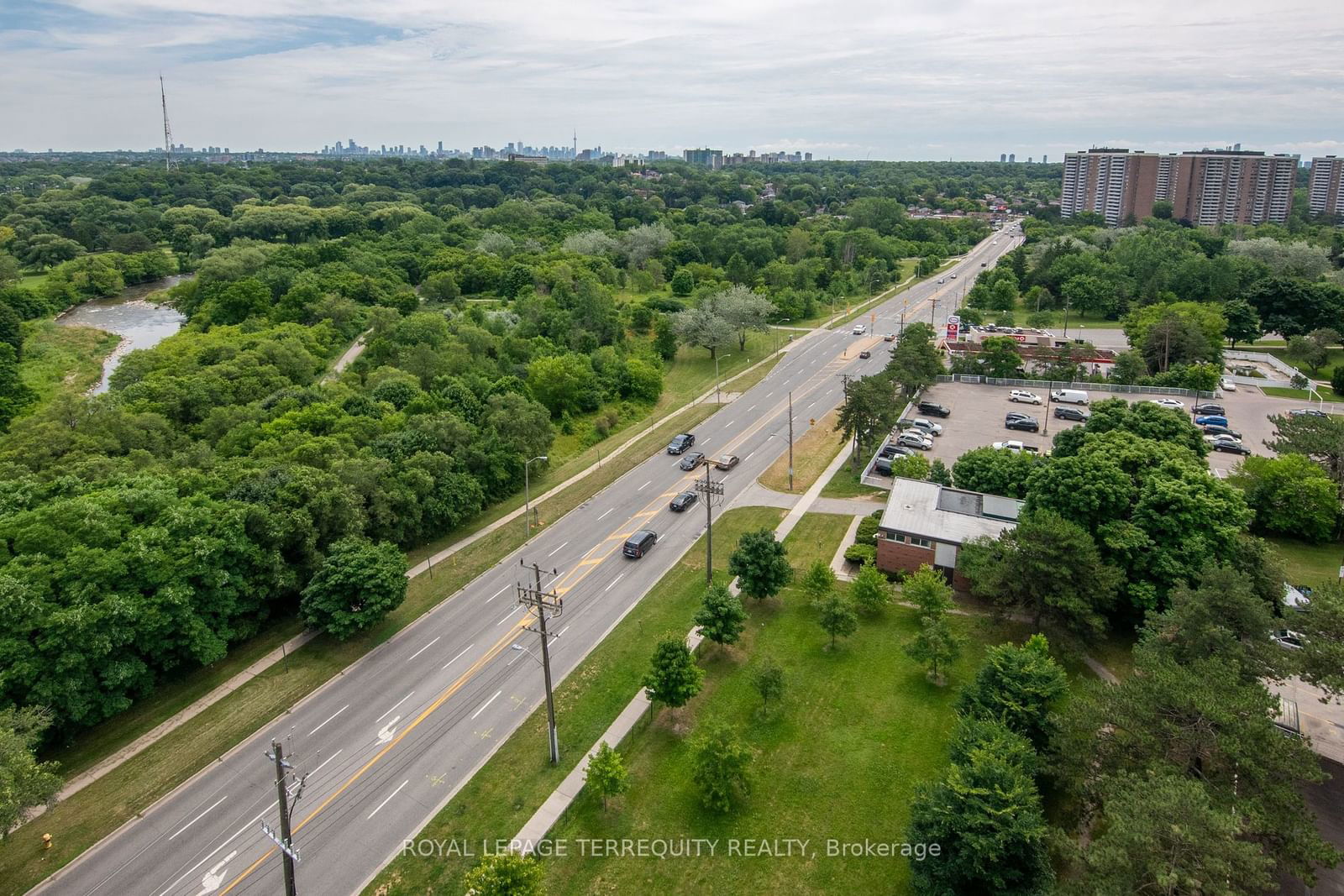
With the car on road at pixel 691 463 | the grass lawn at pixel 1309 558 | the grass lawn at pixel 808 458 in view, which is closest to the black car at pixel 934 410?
the grass lawn at pixel 808 458

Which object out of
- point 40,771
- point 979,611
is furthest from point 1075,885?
point 40,771

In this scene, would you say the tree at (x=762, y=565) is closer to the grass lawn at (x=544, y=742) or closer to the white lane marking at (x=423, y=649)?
the grass lawn at (x=544, y=742)

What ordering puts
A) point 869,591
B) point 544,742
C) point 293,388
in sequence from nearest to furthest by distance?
point 544,742 → point 869,591 → point 293,388

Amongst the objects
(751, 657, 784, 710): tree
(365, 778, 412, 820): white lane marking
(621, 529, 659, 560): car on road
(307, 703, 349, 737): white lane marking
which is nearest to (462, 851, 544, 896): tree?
(365, 778, 412, 820): white lane marking

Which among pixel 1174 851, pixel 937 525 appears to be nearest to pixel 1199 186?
pixel 937 525

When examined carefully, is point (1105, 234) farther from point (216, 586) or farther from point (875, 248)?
point (216, 586)

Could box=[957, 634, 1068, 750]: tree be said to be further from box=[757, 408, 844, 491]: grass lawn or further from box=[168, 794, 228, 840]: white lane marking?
box=[168, 794, 228, 840]: white lane marking

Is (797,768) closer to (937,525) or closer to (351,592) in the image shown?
(937,525)
